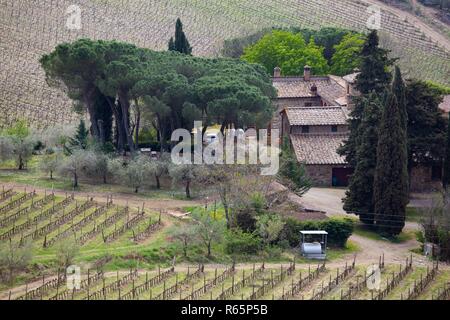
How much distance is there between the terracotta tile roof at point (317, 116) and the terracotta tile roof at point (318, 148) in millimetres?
1520

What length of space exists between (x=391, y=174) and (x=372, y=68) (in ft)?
35.2

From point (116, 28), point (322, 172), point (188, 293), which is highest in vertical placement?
point (116, 28)

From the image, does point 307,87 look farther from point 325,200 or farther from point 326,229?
point 326,229

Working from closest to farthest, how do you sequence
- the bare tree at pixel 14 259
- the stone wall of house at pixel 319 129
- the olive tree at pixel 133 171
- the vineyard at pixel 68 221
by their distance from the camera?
the bare tree at pixel 14 259 → the vineyard at pixel 68 221 → the olive tree at pixel 133 171 → the stone wall of house at pixel 319 129

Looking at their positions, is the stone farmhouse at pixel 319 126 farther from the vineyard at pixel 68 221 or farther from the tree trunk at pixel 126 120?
the vineyard at pixel 68 221

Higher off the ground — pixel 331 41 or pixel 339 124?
pixel 331 41

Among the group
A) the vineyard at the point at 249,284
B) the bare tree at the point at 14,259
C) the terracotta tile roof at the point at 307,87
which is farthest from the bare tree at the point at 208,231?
the terracotta tile roof at the point at 307,87

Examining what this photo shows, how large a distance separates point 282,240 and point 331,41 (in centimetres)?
4496

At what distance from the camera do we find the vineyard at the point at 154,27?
78.7 m

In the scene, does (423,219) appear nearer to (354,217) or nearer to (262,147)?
(354,217)

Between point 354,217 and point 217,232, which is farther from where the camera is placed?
point 354,217

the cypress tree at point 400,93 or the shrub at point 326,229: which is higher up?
the cypress tree at point 400,93

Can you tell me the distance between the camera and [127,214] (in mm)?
47562

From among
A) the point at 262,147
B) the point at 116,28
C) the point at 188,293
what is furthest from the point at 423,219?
the point at 116,28
